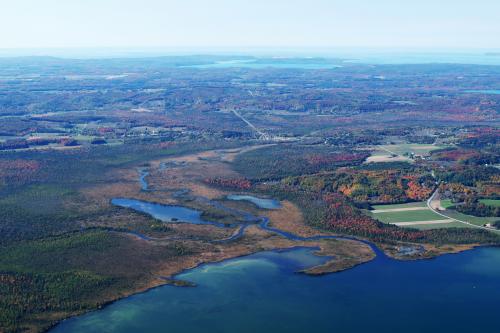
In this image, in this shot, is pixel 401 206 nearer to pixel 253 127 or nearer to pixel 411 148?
pixel 411 148

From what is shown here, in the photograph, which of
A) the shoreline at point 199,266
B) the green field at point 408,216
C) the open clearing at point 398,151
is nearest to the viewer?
the shoreline at point 199,266

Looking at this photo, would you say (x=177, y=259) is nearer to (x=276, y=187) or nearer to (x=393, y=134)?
(x=276, y=187)

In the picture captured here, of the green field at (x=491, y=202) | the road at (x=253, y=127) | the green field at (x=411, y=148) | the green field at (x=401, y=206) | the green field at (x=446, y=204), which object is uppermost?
the green field at (x=491, y=202)

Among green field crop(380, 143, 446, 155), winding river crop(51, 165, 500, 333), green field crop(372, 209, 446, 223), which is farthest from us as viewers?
green field crop(380, 143, 446, 155)

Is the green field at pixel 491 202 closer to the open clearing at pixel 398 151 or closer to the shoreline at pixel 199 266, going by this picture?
the shoreline at pixel 199 266

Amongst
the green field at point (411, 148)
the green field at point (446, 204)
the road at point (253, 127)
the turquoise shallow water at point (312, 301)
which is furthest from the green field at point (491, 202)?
the road at point (253, 127)

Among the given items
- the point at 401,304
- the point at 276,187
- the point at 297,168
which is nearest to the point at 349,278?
the point at 401,304

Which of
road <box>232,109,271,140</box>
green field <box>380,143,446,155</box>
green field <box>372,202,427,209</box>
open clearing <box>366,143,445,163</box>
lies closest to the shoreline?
green field <box>372,202,427,209</box>

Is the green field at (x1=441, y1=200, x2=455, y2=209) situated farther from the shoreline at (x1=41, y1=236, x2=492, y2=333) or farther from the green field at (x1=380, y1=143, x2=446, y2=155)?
the green field at (x1=380, y1=143, x2=446, y2=155)
